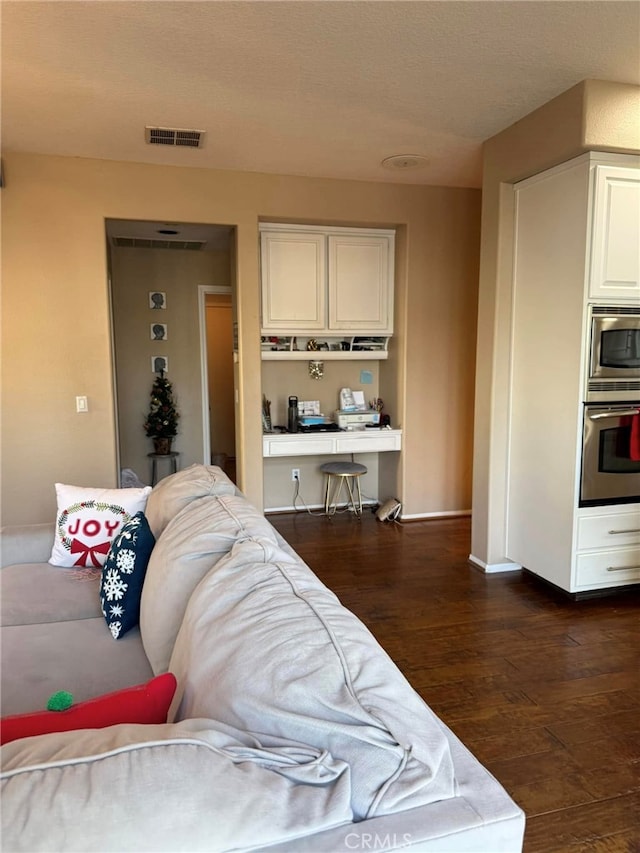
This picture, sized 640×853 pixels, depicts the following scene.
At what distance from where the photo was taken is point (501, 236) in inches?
138

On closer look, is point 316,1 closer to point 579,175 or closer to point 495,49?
point 495,49

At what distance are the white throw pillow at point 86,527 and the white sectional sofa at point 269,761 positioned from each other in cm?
131

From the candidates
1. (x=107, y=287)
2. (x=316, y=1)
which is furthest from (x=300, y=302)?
(x=316, y=1)

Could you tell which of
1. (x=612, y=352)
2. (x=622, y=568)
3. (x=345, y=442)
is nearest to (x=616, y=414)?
(x=612, y=352)

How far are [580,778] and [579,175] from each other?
2701 mm

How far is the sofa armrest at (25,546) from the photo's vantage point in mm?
2531

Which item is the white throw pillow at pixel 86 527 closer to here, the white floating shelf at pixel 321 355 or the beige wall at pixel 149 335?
A: the white floating shelf at pixel 321 355

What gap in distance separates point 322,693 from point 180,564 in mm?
860

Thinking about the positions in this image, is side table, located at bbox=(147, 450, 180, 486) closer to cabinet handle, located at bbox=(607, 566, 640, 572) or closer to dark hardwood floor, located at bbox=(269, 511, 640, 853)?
dark hardwood floor, located at bbox=(269, 511, 640, 853)

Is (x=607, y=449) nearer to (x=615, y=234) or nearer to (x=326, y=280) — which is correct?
(x=615, y=234)

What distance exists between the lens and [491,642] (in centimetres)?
281

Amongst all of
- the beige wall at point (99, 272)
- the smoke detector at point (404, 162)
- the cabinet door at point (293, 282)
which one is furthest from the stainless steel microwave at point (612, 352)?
the cabinet door at point (293, 282)

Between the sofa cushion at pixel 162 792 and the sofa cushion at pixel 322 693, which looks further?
the sofa cushion at pixel 322 693

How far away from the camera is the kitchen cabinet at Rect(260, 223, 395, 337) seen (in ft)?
15.0
